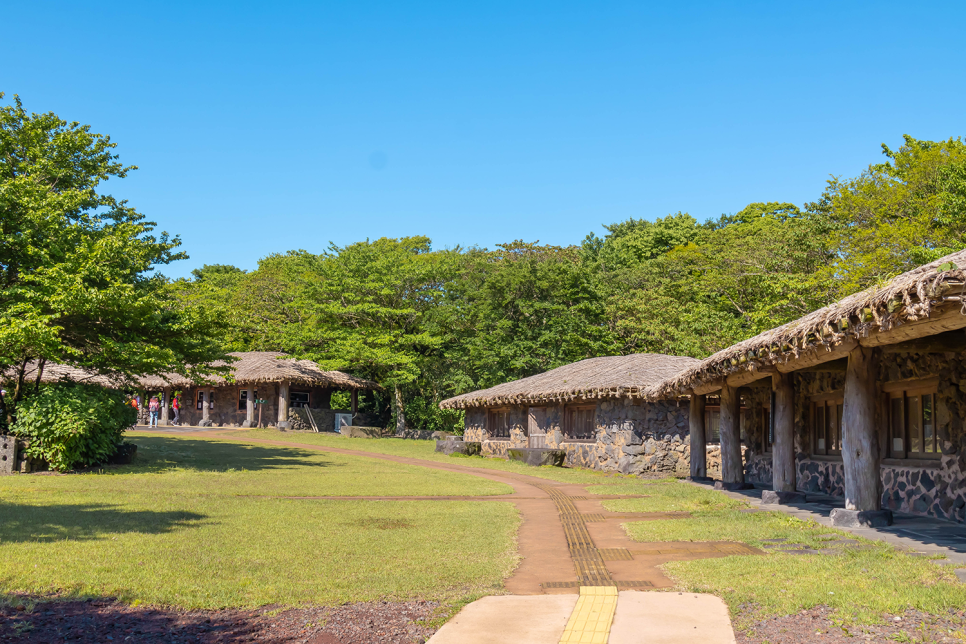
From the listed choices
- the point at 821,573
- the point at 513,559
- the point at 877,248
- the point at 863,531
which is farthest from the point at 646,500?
the point at 877,248

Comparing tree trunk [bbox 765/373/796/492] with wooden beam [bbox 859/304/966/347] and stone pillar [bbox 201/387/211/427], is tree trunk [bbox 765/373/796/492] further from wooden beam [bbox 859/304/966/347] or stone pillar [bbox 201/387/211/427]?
stone pillar [bbox 201/387/211/427]

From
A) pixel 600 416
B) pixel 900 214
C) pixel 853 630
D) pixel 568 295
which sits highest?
pixel 900 214

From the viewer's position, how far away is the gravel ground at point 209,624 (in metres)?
5.34

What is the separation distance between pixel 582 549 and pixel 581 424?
51.3 feet

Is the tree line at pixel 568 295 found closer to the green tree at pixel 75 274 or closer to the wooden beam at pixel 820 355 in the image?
the green tree at pixel 75 274

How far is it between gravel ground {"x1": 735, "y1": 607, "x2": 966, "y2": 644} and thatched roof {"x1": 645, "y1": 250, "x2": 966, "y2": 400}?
2699 millimetres

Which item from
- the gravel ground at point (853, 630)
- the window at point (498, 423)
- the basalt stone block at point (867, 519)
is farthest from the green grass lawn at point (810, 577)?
the window at point (498, 423)

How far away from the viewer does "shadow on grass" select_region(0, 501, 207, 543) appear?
29.5 feet

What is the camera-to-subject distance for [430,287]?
41.4m

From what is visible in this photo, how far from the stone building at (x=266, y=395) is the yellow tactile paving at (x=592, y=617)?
101 feet

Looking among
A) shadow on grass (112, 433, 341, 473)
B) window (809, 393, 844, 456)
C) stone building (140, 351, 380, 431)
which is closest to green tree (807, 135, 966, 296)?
window (809, 393, 844, 456)

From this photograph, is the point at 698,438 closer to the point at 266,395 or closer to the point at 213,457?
the point at 213,457

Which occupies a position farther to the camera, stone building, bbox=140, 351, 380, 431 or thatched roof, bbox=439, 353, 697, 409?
stone building, bbox=140, 351, 380, 431

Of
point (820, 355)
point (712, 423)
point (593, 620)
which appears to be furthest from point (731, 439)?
point (593, 620)
